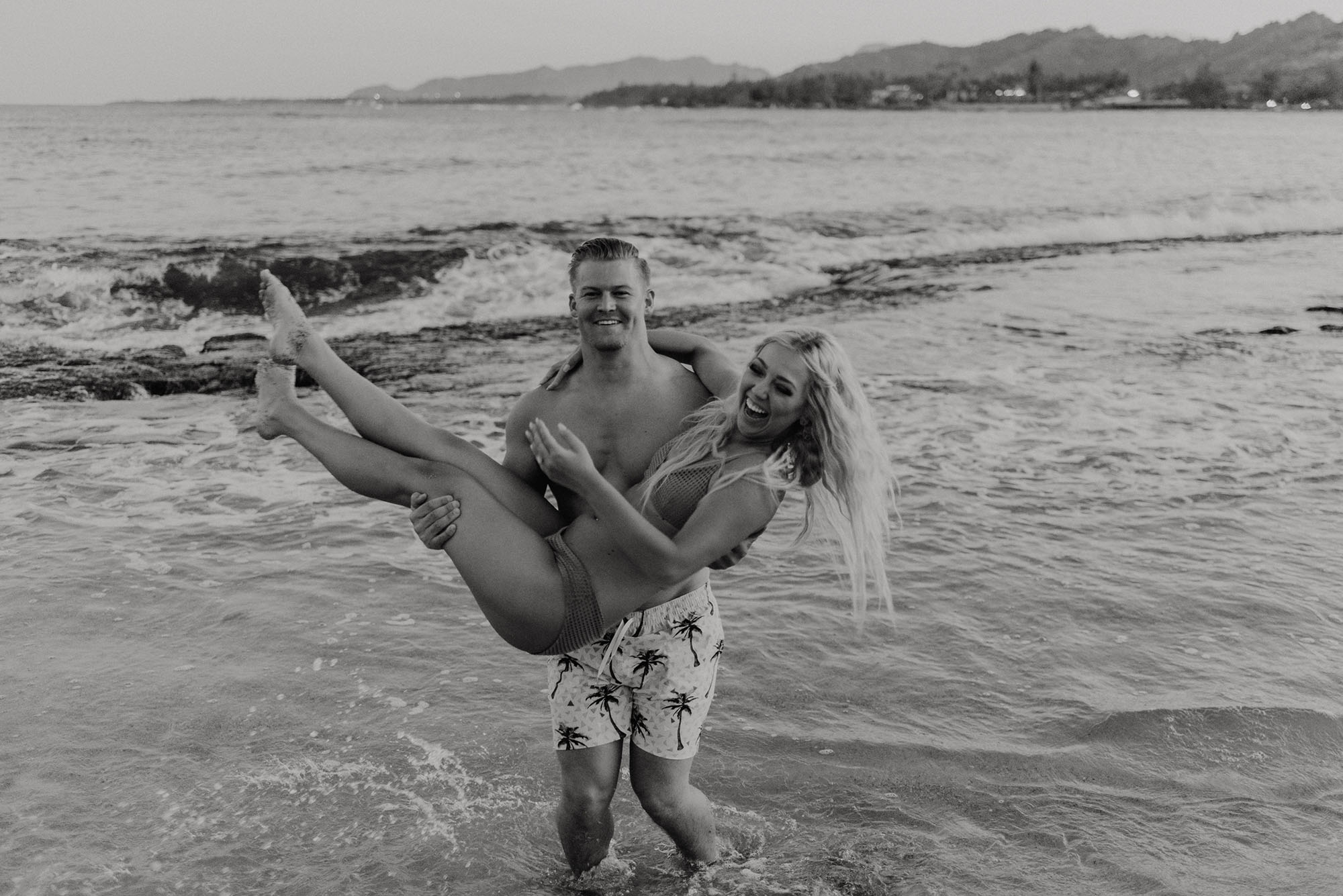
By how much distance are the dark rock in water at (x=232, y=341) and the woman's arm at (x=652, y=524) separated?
1132 centimetres

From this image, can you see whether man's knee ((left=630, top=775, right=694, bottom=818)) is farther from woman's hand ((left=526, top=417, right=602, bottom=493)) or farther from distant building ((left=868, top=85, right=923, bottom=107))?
distant building ((left=868, top=85, right=923, bottom=107))

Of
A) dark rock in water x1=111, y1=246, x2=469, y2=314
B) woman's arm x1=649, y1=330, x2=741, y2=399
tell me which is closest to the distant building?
dark rock in water x1=111, y1=246, x2=469, y2=314

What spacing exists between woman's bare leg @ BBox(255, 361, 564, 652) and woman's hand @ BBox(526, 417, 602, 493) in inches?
15.1

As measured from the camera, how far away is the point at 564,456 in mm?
3254

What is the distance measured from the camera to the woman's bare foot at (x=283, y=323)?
13.6 feet

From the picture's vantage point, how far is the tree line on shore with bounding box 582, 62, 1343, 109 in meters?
144

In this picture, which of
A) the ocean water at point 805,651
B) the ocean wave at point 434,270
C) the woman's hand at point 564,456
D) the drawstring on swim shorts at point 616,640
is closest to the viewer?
the woman's hand at point 564,456

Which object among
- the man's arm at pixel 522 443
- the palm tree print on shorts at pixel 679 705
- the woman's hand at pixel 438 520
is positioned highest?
the man's arm at pixel 522 443

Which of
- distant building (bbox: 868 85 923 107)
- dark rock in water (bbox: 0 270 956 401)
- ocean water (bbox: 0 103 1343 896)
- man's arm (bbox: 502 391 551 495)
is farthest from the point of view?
distant building (bbox: 868 85 923 107)

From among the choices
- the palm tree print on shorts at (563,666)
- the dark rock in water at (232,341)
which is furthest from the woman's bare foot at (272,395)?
the dark rock in water at (232,341)

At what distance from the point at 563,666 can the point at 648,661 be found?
11.5 inches

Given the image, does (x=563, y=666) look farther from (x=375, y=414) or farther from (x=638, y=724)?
(x=375, y=414)

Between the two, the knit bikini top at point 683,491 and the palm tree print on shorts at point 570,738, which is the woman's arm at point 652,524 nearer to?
the knit bikini top at point 683,491

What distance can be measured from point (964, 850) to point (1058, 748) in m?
0.90
